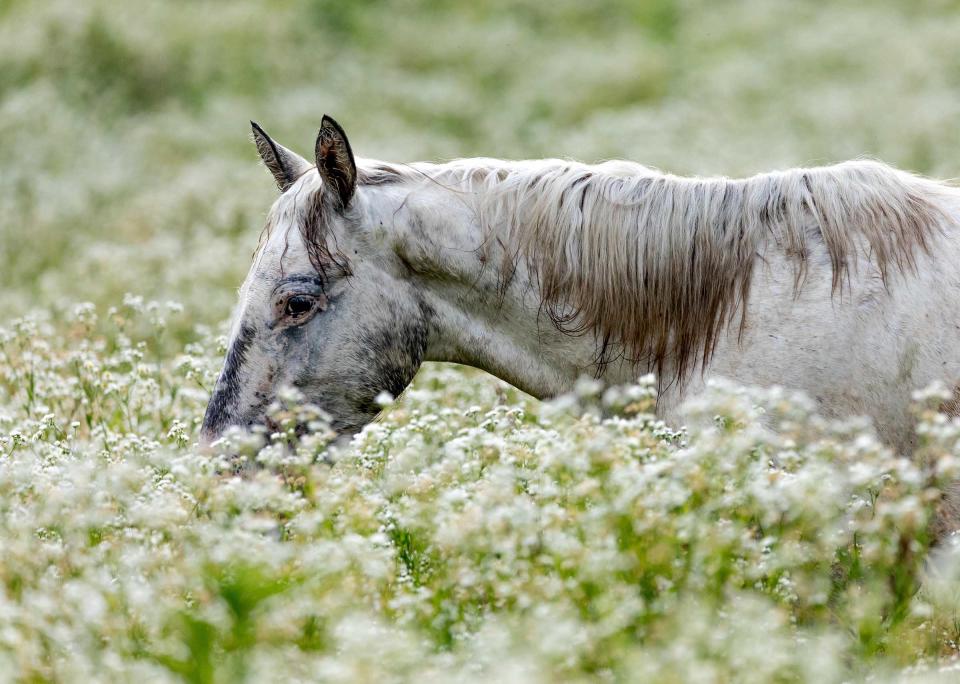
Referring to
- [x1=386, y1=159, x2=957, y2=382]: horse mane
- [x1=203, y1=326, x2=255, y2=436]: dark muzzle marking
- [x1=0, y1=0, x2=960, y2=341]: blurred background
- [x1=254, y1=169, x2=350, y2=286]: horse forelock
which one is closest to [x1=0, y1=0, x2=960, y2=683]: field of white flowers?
[x1=203, y1=326, x2=255, y2=436]: dark muzzle marking

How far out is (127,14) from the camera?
17359 millimetres

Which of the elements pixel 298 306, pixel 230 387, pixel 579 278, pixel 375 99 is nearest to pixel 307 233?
pixel 298 306

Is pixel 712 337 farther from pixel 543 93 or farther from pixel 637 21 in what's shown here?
pixel 637 21

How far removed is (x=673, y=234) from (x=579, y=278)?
1.34 ft

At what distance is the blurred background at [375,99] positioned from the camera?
11336 millimetres

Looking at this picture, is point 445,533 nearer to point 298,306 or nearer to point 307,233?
point 298,306

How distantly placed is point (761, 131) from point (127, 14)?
31.8 ft

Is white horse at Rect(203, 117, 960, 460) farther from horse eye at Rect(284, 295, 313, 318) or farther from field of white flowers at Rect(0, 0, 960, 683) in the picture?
field of white flowers at Rect(0, 0, 960, 683)

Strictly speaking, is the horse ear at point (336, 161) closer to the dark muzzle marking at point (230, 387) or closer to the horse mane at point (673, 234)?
the horse mane at point (673, 234)

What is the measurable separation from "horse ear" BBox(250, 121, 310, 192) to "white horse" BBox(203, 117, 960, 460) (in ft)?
0.12

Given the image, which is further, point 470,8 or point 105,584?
point 470,8

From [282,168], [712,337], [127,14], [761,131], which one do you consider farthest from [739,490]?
[127,14]

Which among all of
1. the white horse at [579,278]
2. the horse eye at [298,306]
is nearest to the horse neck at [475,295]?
the white horse at [579,278]

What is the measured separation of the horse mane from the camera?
14.1 ft
